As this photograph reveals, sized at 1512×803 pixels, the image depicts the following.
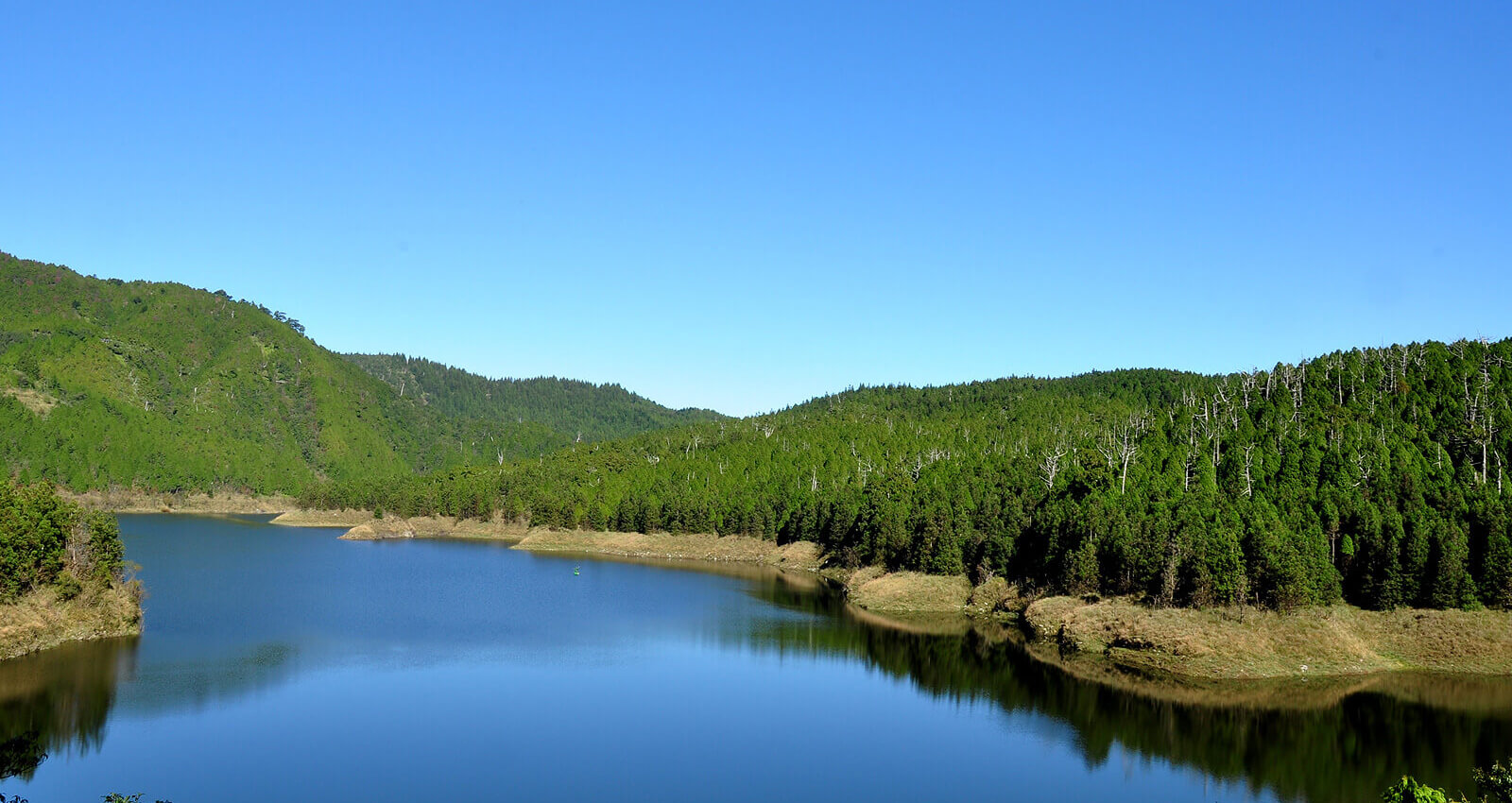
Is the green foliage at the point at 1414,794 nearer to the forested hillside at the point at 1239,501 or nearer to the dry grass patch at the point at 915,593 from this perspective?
the forested hillside at the point at 1239,501

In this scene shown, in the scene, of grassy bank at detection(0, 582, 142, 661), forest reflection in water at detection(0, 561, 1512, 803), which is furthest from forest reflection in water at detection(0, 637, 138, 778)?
grassy bank at detection(0, 582, 142, 661)

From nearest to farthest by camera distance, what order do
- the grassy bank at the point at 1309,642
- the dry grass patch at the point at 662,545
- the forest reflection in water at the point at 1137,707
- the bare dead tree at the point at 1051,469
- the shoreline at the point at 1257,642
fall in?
the forest reflection in water at the point at 1137,707
the shoreline at the point at 1257,642
the grassy bank at the point at 1309,642
the bare dead tree at the point at 1051,469
the dry grass patch at the point at 662,545

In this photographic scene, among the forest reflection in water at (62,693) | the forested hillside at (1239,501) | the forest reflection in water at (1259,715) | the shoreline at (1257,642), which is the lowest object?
the forest reflection in water at (62,693)

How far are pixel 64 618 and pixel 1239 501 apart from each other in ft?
275

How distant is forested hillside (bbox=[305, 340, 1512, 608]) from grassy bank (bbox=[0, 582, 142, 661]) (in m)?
67.9

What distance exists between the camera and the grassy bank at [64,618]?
65438mm

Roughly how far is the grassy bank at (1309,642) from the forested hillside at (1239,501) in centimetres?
143

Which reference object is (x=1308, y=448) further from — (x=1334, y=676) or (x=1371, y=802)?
(x=1371, y=802)

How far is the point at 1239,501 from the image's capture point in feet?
279

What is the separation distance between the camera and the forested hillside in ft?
253

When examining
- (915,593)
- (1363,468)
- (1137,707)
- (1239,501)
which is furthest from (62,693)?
(1363,468)

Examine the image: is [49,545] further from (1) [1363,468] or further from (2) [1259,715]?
(1) [1363,468]

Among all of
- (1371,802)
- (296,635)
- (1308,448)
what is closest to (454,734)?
(296,635)

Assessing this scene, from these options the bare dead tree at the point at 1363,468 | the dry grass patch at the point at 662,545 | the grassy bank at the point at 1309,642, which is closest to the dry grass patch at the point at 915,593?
the grassy bank at the point at 1309,642
